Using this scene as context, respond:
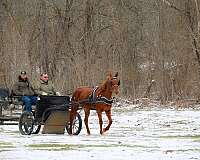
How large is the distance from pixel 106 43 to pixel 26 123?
795 inches

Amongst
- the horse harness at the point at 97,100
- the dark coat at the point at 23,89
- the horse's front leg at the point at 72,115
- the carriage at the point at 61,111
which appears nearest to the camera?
the horse harness at the point at 97,100

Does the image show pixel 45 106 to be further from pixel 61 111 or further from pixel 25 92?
pixel 25 92

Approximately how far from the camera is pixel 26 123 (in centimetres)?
1777

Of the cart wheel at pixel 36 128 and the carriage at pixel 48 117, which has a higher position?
the carriage at pixel 48 117

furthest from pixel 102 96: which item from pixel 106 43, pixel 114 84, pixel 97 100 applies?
pixel 106 43

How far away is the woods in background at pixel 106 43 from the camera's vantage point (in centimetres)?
3219

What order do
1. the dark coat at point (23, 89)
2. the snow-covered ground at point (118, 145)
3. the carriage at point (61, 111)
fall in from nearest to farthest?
the snow-covered ground at point (118, 145)
the carriage at point (61, 111)
the dark coat at point (23, 89)

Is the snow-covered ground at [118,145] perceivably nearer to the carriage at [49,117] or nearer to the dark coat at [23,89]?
the carriage at [49,117]

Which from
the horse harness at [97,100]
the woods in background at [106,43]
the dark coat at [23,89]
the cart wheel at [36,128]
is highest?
the woods in background at [106,43]

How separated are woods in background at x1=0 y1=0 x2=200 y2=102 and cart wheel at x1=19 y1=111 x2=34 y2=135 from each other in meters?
14.0

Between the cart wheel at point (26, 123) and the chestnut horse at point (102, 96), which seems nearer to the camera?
the chestnut horse at point (102, 96)

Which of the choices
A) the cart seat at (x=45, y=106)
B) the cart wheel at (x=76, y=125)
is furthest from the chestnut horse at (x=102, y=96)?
the cart seat at (x=45, y=106)

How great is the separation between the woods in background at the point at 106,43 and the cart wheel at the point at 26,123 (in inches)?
552

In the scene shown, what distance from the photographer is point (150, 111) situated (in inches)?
1058
